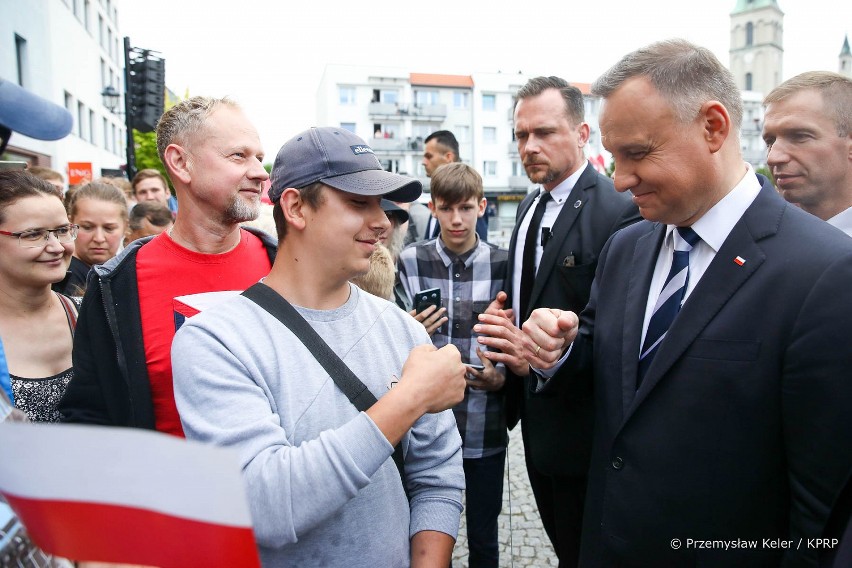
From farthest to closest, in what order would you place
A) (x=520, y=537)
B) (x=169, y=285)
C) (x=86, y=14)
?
1. (x=86, y=14)
2. (x=520, y=537)
3. (x=169, y=285)

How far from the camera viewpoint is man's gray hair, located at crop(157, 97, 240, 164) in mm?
2416

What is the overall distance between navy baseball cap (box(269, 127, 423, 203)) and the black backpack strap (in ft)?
1.20

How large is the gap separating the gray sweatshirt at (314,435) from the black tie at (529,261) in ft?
4.89

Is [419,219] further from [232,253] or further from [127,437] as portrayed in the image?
[127,437]

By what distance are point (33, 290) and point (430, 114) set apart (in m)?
49.7

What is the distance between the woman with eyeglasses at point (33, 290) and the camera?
251cm

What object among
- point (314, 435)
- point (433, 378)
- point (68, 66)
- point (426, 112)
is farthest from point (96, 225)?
point (426, 112)

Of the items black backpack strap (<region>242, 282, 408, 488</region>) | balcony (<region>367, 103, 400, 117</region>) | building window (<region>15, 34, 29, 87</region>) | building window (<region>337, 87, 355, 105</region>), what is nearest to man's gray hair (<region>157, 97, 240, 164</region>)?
black backpack strap (<region>242, 282, 408, 488</region>)

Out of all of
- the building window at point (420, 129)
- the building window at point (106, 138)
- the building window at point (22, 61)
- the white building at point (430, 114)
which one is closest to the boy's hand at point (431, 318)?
the building window at point (22, 61)

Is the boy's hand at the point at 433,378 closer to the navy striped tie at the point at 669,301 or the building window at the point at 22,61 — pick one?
the navy striped tie at the point at 669,301

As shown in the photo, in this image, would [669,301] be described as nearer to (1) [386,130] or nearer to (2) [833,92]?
(2) [833,92]

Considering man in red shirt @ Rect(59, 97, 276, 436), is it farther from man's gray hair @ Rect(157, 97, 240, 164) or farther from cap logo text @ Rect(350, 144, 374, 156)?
cap logo text @ Rect(350, 144, 374, 156)

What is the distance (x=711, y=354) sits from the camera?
5.38 ft

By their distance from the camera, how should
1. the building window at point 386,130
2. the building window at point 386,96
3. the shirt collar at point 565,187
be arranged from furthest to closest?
1. the building window at point 386,96
2. the building window at point 386,130
3. the shirt collar at point 565,187
